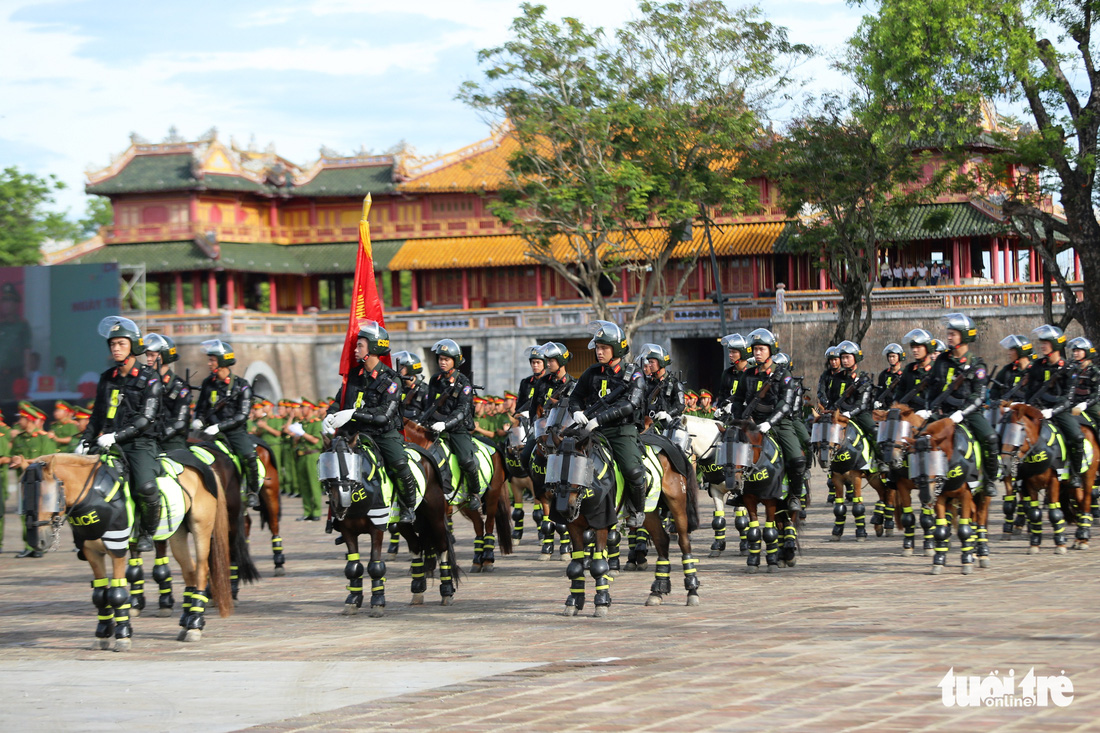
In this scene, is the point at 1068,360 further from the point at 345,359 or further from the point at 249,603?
the point at 249,603

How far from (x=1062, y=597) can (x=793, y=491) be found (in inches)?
159

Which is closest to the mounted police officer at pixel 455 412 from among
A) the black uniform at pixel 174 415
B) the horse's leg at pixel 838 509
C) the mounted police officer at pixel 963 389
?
the black uniform at pixel 174 415

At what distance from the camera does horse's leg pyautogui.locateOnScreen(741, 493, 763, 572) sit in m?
15.4

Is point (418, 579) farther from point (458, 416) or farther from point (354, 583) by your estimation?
point (458, 416)

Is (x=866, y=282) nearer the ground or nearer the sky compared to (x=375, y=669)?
nearer the sky

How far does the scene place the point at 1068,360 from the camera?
17469mm

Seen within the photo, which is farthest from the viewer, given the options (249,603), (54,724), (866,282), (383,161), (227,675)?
(383,161)

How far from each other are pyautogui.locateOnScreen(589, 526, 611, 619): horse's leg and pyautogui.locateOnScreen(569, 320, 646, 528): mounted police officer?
1.80 ft

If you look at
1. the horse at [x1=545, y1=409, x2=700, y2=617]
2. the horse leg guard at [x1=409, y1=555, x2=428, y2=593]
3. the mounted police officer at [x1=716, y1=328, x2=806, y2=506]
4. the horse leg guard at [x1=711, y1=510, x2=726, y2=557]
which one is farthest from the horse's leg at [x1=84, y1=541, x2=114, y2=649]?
the horse leg guard at [x1=711, y1=510, x2=726, y2=557]

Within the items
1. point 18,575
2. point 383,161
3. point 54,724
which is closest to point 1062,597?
point 54,724

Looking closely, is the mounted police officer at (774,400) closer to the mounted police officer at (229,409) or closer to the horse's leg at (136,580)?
the mounted police officer at (229,409)

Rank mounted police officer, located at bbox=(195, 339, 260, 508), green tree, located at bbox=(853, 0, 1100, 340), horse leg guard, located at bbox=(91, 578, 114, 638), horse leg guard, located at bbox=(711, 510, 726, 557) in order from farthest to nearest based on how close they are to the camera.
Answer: green tree, located at bbox=(853, 0, 1100, 340) < horse leg guard, located at bbox=(711, 510, 726, 557) < mounted police officer, located at bbox=(195, 339, 260, 508) < horse leg guard, located at bbox=(91, 578, 114, 638)

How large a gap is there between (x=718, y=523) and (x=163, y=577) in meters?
7.85

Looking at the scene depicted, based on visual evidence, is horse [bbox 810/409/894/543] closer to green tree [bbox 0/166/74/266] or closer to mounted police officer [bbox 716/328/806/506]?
mounted police officer [bbox 716/328/806/506]
